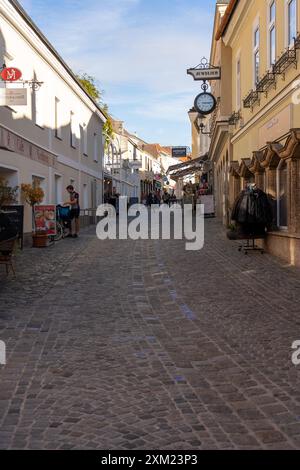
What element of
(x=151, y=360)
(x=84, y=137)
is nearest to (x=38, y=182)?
(x=84, y=137)

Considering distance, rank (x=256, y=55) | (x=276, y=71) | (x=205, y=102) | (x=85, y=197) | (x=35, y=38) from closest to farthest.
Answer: (x=276, y=71)
(x=256, y=55)
(x=35, y=38)
(x=205, y=102)
(x=85, y=197)

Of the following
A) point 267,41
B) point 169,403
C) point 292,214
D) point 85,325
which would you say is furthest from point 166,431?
point 267,41

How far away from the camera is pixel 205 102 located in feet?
71.7

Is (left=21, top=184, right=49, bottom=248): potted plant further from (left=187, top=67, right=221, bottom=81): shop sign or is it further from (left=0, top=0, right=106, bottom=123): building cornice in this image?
(left=187, top=67, right=221, bottom=81): shop sign

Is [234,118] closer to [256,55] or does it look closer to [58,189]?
[256,55]

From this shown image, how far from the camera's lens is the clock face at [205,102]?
21766mm

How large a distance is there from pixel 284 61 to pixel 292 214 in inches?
116

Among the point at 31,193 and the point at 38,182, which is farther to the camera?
the point at 38,182

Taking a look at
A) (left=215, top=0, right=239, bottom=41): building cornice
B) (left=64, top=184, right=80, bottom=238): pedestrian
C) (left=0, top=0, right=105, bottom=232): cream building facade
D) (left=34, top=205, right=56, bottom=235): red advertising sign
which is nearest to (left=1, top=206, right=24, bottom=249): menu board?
(left=0, top=0, right=105, bottom=232): cream building facade

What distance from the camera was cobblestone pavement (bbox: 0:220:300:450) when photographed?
3.68m

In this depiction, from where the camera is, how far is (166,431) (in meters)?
3.66

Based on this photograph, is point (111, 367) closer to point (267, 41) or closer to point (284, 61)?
point (284, 61)

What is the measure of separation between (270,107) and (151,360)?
8713 millimetres

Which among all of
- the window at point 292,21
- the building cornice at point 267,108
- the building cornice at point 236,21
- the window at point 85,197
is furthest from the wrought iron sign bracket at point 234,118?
the window at point 85,197
